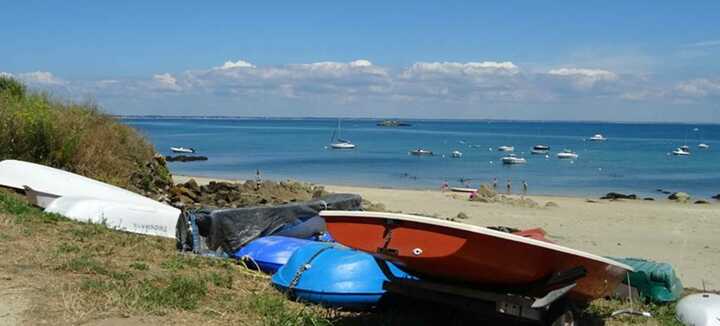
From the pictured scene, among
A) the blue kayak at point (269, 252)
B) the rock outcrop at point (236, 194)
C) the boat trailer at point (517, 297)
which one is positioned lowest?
the rock outcrop at point (236, 194)

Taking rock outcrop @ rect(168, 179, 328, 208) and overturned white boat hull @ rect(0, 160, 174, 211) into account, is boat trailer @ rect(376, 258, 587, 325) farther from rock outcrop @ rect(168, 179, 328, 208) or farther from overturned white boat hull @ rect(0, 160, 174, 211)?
rock outcrop @ rect(168, 179, 328, 208)

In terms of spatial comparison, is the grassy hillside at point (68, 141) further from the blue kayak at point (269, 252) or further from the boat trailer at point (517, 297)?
the boat trailer at point (517, 297)

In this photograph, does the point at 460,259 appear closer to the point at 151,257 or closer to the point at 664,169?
the point at 151,257

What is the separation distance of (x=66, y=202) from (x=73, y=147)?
168 inches

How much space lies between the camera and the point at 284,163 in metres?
52.1

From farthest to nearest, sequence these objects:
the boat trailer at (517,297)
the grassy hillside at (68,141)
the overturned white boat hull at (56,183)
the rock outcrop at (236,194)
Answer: the rock outcrop at (236,194), the grassy hillside at (68,141), the overturned white boat hull at (56,183), the boat trailer at (517,297)

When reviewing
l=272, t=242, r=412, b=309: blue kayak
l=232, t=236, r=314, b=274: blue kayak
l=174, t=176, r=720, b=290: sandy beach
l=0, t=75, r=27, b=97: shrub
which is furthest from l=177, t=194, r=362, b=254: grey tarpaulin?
l=0, t=75, r=27, b=97: shrub

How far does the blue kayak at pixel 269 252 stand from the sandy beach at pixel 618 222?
6.44 m

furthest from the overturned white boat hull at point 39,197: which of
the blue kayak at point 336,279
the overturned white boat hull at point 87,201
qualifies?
the blue kayak at point 336,279

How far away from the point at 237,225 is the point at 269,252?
103cm

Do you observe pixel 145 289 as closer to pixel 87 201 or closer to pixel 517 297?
pixel 517 297

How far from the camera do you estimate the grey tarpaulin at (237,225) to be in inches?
340

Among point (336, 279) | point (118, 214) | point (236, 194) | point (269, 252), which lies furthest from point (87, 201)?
point (236, 194)

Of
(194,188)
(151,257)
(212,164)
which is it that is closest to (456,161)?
(212,164)
